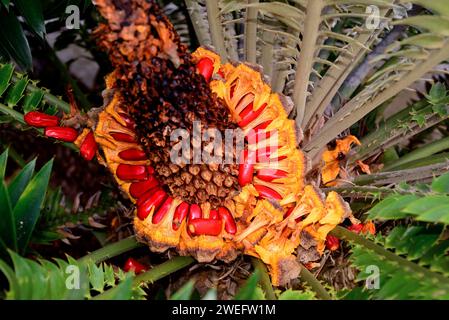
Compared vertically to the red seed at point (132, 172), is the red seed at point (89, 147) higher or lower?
higher

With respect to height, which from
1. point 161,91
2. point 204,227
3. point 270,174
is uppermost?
point 161,91

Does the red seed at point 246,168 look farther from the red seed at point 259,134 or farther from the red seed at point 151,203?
the red seed at point 151,203

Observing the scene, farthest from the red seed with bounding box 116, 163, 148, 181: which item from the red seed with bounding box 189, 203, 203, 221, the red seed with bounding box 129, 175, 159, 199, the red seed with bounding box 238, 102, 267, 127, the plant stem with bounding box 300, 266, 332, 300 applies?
the plant stem with bounding box 300, 266, 332, 300

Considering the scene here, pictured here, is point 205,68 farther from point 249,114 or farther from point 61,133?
point 61,133

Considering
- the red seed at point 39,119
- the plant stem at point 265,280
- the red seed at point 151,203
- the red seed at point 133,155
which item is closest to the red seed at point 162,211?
the red seed at point 151,203

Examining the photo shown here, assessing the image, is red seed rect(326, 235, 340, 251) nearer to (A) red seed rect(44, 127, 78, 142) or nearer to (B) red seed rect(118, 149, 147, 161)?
(B) red seed rect(118, 149, 147, 161)

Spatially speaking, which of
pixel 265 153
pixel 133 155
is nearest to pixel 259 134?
pixel 265 153
